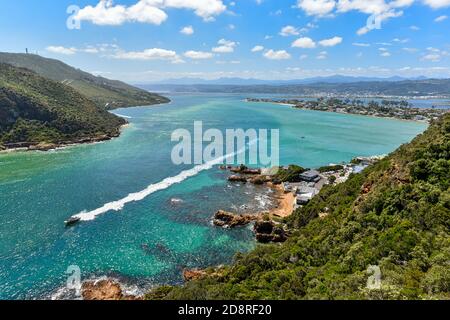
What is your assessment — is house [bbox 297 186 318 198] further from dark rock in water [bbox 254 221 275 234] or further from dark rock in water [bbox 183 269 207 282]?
dark rock in water [bbox 183 269 207 282]

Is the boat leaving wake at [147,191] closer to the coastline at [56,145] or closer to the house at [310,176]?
the house at [310,176]

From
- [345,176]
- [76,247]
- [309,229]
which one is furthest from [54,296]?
[345,176]

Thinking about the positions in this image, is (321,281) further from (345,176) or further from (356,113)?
(356,113)

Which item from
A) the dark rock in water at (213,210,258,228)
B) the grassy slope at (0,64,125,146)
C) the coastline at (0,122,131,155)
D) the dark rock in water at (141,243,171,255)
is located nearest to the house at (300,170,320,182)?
the dark rock in water at (213,210,258,228)
